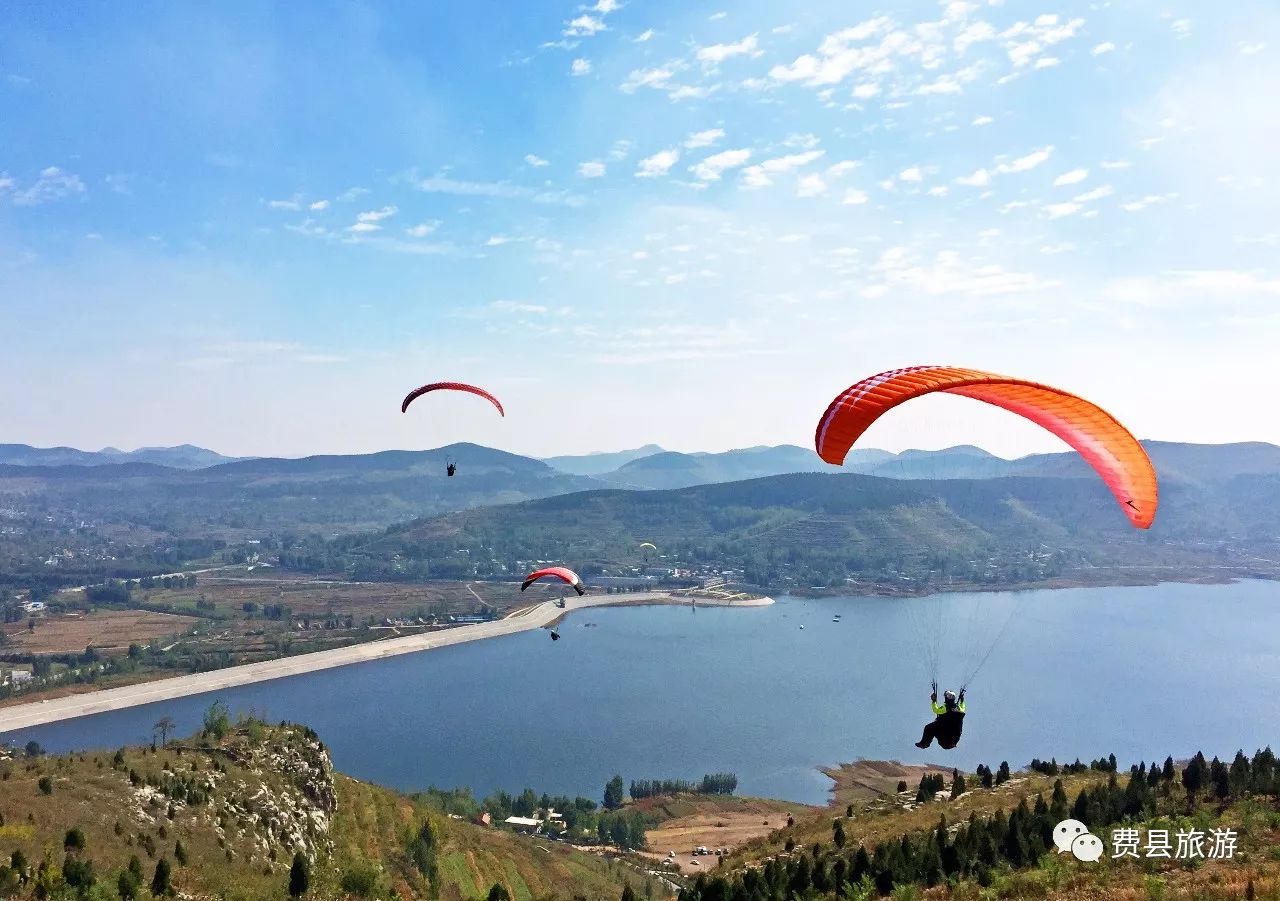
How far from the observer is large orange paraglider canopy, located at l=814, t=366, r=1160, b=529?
12.4 metres

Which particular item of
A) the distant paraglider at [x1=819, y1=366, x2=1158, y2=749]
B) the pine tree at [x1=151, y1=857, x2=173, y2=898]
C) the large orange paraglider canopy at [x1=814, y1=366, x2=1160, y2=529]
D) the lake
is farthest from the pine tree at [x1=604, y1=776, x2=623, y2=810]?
the large orange paraglider canopy at [x1=814, y1=366, x2=1160, y2=529]

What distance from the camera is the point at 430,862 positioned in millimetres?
29516

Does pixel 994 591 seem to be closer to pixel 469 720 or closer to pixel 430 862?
pixel 469 720

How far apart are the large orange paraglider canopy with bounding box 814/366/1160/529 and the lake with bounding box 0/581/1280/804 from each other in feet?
184

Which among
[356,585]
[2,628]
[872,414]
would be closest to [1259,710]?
[872,414]

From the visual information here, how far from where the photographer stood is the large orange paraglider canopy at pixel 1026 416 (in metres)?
12.4

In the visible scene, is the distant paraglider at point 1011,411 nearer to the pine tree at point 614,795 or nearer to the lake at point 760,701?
the pine tree at point 614,795

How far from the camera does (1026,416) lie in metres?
13.9

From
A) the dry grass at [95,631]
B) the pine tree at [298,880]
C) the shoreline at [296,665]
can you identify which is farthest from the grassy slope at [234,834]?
the dry grass at [95,631]

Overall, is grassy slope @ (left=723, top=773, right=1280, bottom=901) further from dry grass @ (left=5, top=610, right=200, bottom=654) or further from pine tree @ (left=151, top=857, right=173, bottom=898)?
dry grass @ (left=5, top=610, right=200, bottom=654)

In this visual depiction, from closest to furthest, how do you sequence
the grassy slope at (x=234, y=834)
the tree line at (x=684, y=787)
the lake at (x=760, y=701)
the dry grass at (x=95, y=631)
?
1. the grassy slope at (x=234, y=834)
2. the tree line at (x=684, y=787)
3. the lake at (x=760, y=701)
4. the dry grass at (x=95, y=631)

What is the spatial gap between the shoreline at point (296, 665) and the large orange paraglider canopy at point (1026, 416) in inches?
3576

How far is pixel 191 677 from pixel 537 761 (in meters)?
48.6

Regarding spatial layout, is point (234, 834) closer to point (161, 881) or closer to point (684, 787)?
point (161, 881)
